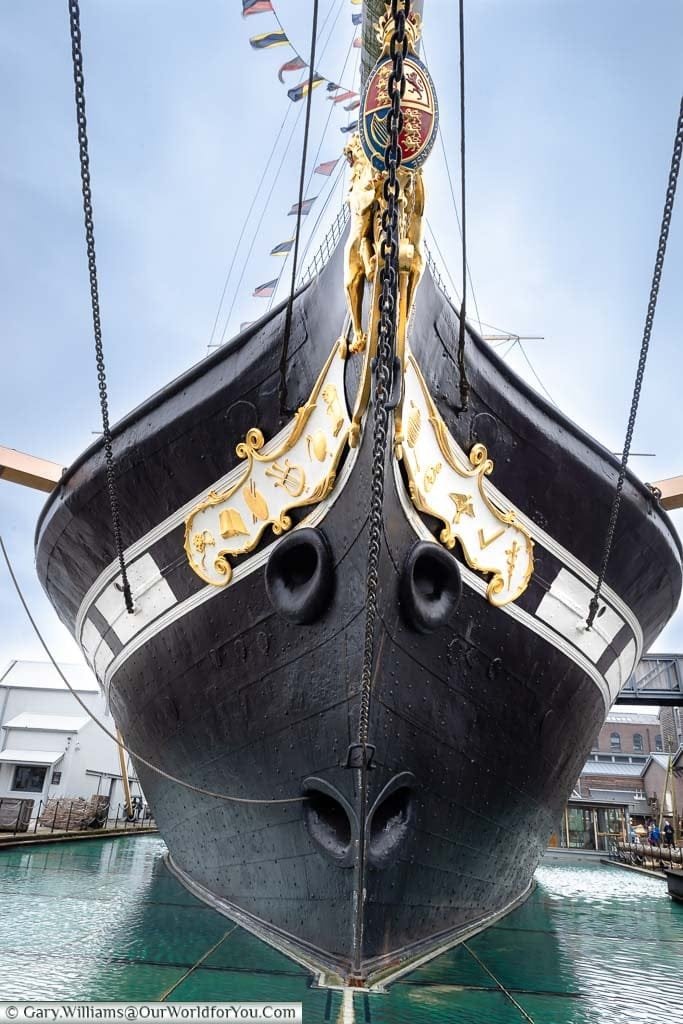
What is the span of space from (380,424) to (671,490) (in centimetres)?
337

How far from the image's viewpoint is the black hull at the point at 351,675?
3.45 meters

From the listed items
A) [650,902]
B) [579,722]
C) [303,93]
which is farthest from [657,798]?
[303,93]

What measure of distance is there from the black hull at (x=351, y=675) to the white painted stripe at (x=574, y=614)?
2.6 inches

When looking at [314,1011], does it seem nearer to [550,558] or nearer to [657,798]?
[550,558]

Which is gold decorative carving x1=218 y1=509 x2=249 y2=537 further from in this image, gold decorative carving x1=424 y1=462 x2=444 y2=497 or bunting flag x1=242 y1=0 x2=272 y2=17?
bunting flag x1=242 y1=0 x2=272 y2=17

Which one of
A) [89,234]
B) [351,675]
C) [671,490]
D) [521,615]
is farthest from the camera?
[671,490]

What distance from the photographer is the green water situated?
260cm

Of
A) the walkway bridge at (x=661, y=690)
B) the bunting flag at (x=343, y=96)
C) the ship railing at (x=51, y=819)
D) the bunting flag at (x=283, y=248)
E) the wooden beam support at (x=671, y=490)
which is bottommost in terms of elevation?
the ship railing at (x=51, y=819)

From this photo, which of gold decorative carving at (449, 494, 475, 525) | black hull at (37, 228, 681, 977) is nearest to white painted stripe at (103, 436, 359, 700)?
black hull at (37, 228, 681, 977)

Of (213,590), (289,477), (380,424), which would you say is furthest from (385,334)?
(213,590)

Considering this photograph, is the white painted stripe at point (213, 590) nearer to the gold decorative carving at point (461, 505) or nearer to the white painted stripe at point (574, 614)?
the gold decorative carving at point (461, 505)

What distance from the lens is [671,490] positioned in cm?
534

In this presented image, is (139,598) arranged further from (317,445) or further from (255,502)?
(317,445)

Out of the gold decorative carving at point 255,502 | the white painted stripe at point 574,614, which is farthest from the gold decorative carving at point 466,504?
the gold decorative carving at point 255,502
